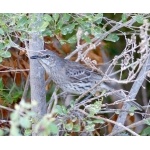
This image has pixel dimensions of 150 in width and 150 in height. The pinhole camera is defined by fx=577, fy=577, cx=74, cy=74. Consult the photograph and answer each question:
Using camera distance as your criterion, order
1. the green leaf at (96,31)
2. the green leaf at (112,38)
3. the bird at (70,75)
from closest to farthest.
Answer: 1. the green leaf at (96,31)
2. the green leaf at (112,38)
3. the bird at (70,75)

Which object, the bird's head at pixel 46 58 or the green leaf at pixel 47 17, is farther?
the bird's head at pixel 46 58

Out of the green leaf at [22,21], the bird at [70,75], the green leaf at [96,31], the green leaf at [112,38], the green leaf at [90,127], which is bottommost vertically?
the green leaf at [90,127]

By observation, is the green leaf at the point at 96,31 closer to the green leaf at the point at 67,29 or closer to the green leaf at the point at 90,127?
the green leaf at the point at 67,29

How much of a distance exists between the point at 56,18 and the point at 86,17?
17 centimetres

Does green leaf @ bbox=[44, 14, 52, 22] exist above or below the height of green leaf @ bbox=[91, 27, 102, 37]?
above

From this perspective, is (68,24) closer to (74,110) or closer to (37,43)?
(37,43)

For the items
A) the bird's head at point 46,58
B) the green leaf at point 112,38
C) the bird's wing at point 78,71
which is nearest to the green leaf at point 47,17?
the bird's head at point 46,58

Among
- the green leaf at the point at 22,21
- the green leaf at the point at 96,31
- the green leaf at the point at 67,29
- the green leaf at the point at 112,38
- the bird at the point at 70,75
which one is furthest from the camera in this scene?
the bird at the point at 70,75

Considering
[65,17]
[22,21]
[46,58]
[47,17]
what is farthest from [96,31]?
[46,58]

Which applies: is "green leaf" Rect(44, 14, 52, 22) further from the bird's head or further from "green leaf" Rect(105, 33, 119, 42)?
"green leaf" Rect(105, 33, 119, 42)

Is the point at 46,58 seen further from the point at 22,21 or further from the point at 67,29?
the point at 22,21

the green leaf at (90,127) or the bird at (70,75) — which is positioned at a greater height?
the bird at (70,75)

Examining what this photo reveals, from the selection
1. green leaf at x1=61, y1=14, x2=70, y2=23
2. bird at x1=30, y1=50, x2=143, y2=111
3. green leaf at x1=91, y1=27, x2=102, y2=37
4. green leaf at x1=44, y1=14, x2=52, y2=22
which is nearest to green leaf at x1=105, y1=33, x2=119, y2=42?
green leaf at x1=91, y1=27, x2=102, y2=37
